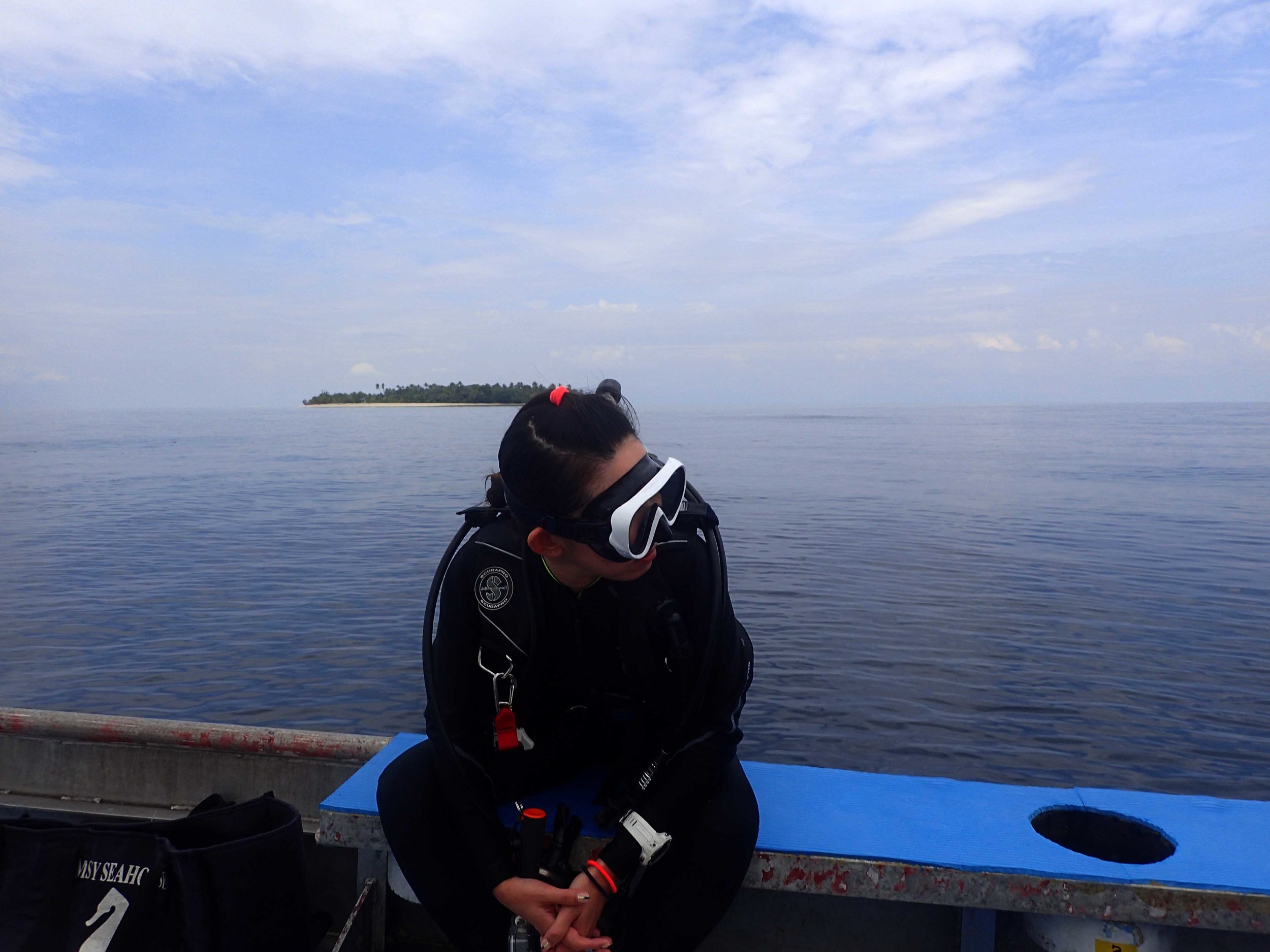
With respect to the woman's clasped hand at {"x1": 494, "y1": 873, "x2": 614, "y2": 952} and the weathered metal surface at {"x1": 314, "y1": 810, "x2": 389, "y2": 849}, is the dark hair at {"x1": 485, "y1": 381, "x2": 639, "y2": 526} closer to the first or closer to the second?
the woman's clasped hand at {"x1": 494, "y1": 873, "x2": 614, "y2": 952}

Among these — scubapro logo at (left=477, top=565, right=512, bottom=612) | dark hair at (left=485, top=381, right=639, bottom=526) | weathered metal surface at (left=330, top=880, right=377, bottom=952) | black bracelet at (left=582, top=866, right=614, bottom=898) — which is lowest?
weathered metal surface at (left=330, top=880, right=377, bottom=952)

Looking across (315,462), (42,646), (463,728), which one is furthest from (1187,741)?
(315,462)

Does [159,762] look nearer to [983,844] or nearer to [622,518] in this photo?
[622,518]

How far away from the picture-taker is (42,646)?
7.49 m

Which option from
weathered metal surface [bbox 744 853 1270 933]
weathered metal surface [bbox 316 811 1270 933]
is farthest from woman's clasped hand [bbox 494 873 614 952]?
weathered metal surface [bbox 744 853 1270 933]

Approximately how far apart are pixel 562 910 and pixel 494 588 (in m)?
0.66

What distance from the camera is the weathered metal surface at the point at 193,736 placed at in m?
2.95

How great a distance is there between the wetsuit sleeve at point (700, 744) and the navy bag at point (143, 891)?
1010 mm

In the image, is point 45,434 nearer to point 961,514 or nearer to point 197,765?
point 961,514

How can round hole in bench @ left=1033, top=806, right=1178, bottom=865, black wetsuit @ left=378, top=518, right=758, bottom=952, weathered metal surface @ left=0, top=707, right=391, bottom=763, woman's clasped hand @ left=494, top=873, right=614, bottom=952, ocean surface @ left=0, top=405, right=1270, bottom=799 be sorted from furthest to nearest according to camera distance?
ocean surface @ left=0, top=405, right=1270, bottom=799 < weathered metal surface @ left=0, top=707, right=391, bottom=763 < round hole in bench @ left=1033, top=806, right=1178, bottom=865 < black wetsuit @ left=378, top=518, right=758, bottom=952 < woman's clasped hand @ left=494, top=873, right=614, bottom=952

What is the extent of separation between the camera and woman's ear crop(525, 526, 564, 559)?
71.9 inches

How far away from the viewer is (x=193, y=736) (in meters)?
3.04

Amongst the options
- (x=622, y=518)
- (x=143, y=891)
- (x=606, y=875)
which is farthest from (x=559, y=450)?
(x=143, y=891)

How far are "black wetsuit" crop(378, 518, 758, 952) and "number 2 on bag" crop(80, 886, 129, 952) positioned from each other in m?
0.80
